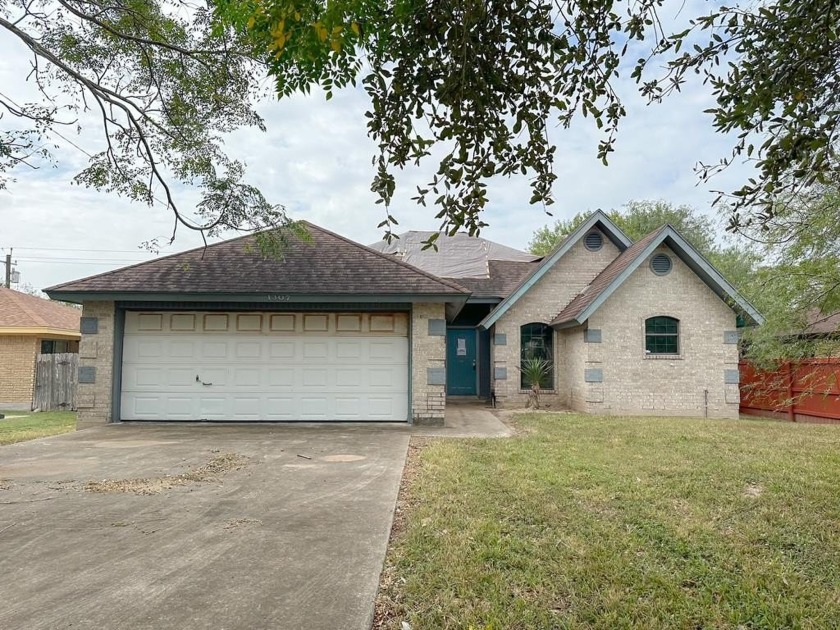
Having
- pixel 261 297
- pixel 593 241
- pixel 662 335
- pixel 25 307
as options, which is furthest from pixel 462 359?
pixel 25 307

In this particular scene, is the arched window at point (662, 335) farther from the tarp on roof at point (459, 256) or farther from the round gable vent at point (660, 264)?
the tarp on roof at point (459, 256)

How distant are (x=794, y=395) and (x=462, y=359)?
9517 mm

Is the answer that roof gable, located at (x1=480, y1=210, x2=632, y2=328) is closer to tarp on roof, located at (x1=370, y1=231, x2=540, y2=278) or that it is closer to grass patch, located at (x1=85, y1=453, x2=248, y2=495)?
tarp on roof, located at (x1=370, y1=231, x2=540, y2=278)

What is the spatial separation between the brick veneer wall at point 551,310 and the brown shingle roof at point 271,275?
A: 4587 mm

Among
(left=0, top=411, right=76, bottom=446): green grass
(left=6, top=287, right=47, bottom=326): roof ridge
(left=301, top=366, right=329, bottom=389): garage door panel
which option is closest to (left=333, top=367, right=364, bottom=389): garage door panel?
(left=301, top=366, right=329, bottom=389): garage door panel

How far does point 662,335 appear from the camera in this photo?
13.9m

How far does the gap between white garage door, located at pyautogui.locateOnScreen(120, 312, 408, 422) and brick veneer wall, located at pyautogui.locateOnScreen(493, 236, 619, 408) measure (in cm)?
469

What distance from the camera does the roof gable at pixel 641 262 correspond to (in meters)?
13.0

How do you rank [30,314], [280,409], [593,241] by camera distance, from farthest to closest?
[30,314] < [593,241] < [280,409]

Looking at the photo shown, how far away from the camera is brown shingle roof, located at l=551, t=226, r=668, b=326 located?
1335 cm

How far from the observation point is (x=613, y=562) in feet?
12.8

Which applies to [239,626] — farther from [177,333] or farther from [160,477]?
[177,333]

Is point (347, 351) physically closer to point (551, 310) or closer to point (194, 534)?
point (551, 310)

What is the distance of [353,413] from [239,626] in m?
8.28
